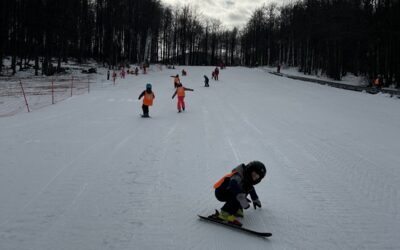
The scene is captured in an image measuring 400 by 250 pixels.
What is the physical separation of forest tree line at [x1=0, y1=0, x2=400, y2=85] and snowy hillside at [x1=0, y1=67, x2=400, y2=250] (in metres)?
30.9

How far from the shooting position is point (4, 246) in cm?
424

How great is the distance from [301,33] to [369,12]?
18004 mm

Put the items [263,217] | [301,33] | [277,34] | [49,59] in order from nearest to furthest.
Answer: [263,217] → [49,59] → [301,33] → [277,34]

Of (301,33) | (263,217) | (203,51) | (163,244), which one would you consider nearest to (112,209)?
(163,244)

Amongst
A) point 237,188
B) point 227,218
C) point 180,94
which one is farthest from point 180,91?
point 237,188

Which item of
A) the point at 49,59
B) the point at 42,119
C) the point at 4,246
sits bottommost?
the point at 4,246

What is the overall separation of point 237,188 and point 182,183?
2.07 m

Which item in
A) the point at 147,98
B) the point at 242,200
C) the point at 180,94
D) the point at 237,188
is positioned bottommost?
the point at 242,200

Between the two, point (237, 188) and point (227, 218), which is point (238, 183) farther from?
point (227, 218)

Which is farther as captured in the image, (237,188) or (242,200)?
(237,188)

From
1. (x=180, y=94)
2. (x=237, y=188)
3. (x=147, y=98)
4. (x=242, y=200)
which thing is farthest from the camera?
(x=180, y=94)

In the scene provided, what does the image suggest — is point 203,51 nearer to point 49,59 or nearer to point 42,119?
point 49,59

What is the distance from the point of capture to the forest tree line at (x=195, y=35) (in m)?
40.4

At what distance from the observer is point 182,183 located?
6.68 m
